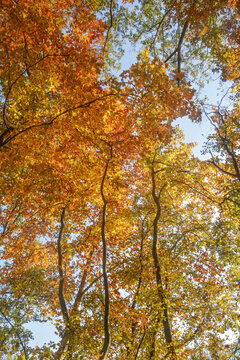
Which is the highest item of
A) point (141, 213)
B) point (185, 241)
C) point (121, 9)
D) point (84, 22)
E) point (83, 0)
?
point (121, 9)

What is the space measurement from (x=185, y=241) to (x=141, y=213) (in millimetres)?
2534

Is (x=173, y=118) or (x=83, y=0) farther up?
(x=83, y=0)

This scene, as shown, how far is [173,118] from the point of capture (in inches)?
324

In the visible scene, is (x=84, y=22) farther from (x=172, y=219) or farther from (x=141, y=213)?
(x=172, y=219)

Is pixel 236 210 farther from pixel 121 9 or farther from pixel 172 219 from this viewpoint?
pixel 121 9

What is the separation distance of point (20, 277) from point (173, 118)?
39.6 ft

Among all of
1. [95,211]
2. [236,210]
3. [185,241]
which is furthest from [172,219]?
[95,211]

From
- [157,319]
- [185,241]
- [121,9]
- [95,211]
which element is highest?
[121,9]

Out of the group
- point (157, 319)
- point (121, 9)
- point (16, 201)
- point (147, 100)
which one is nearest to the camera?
point (157, 319)

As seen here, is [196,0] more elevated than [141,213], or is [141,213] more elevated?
[196,0]

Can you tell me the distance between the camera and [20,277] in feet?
40.5

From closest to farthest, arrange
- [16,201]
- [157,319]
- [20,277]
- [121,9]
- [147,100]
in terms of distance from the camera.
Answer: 1. [157,319]
2. [147,100]
3. [121,9]
4. [16,201]
5. [20,277]

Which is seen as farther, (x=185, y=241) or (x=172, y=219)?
(x=172, y=219)

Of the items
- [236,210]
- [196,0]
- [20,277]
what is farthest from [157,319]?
[196,0]
